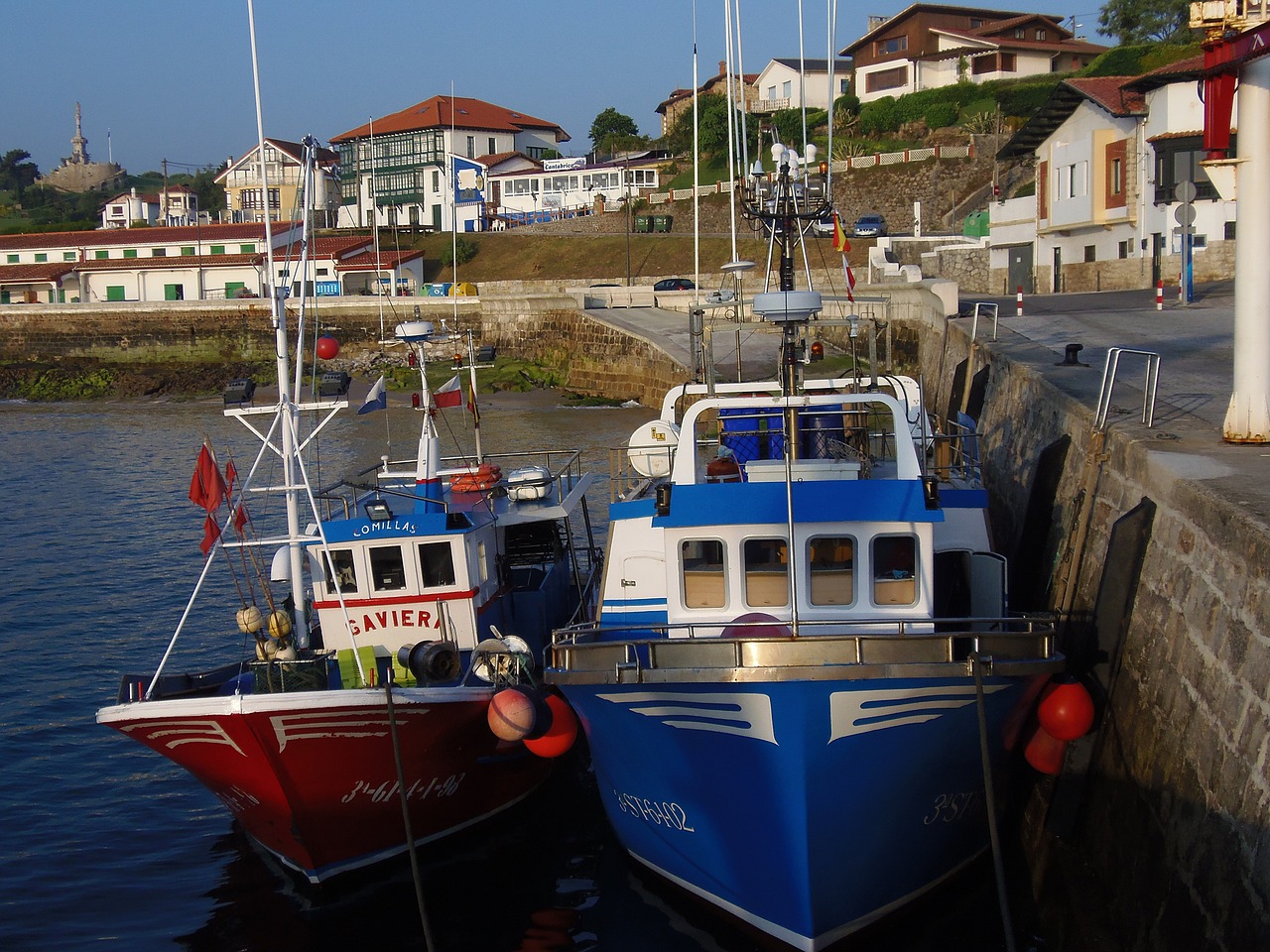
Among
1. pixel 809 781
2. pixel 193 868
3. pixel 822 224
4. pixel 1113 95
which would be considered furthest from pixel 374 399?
pixel 1113 95

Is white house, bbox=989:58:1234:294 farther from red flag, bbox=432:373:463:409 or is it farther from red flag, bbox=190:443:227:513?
red flag, bbox=190:443:227:513

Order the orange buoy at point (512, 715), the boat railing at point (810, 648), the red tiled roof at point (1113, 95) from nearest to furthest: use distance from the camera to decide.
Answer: the boat railing at point (810, 648), the orange buoy at point (512, 715), the red tiled roof at point (1113, 95)

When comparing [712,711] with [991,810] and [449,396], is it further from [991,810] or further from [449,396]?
[449,396]

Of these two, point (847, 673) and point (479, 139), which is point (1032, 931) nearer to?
point (847, 673)

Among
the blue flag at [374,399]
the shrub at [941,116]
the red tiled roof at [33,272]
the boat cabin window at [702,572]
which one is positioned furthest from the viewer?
the red tiled roof at [33,272]

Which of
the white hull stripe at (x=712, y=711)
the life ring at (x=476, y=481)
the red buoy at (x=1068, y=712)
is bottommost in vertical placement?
the red buoy at (x=1068, y=712)

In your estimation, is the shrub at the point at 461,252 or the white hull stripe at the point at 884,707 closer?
the white hull stripe at the point at 884,707

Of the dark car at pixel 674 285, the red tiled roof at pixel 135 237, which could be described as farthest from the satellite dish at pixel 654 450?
the red tiled roof at pixel 135 237

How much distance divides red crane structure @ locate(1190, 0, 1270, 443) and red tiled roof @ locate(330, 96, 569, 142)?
239ft

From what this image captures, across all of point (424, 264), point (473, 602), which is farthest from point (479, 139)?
point (473, 602)

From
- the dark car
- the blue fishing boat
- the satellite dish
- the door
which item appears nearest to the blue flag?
the satellite dish

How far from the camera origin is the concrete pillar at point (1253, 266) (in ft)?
33.3

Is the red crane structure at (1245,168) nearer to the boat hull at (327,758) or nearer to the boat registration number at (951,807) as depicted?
the boat registration number at (951,807)

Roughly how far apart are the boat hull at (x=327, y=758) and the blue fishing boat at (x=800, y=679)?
1376 mm
